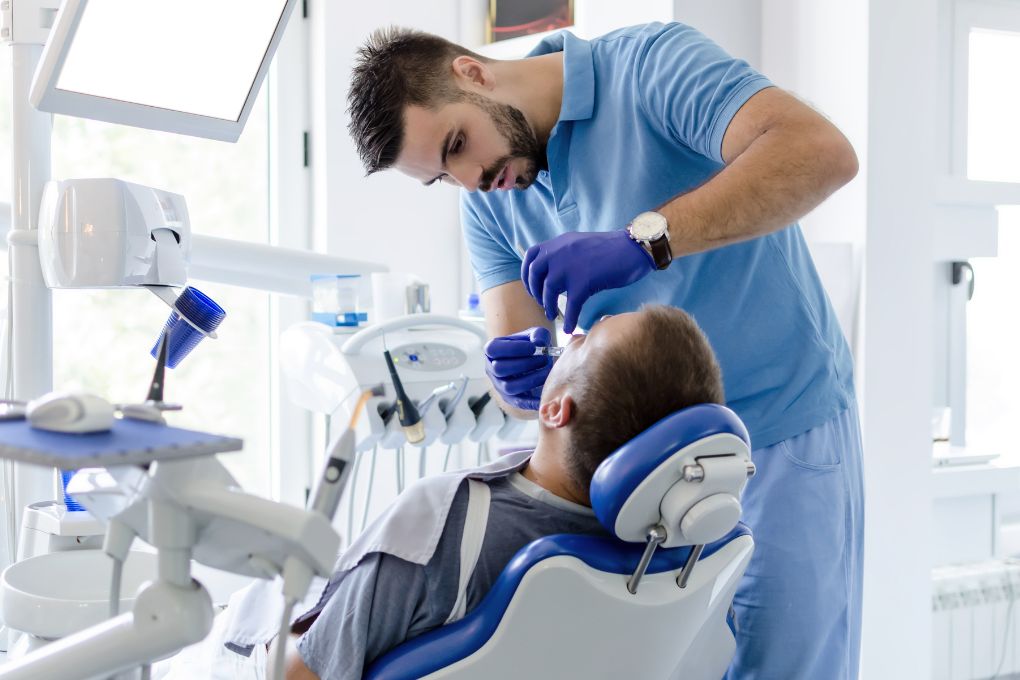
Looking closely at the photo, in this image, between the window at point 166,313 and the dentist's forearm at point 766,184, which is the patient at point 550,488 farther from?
the window at point 166,313

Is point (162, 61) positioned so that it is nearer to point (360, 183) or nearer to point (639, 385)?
point (639, 385)

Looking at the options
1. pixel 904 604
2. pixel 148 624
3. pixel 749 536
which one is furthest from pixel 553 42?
pixel 904 604

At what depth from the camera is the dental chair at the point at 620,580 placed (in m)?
1.02

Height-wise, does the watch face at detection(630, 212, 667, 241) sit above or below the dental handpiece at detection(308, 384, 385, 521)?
above

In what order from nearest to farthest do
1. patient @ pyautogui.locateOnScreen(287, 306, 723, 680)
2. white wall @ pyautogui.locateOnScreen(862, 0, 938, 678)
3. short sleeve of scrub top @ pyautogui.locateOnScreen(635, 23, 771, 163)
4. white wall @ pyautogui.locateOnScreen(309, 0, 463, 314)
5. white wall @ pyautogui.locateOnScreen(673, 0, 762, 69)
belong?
patient @ pyautogui.locateOnScreen(287, 306, 723, 680)
short sleeve of scrub top @ pyautogui.locateOnScreen(635, 23, 771, 163)
white wall @ pyautogui.locateOnScreen(862, 0, 938, 678)
white wall @ pyautogui.locateOnScreen(673, 0, 762, 69)
white wall @ pyautogui.locateOnScreen(309, 0, 463, 314)

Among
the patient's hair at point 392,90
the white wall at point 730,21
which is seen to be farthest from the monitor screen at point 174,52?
the white wall at point 730,21

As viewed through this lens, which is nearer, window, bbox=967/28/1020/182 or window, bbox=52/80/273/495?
window, bbox=52/80/273/495

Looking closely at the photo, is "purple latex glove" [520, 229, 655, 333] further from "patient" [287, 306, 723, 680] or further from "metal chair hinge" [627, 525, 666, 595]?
"metal chair hinge" [627, 525, 666, 595]

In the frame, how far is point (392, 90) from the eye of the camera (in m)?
1.51

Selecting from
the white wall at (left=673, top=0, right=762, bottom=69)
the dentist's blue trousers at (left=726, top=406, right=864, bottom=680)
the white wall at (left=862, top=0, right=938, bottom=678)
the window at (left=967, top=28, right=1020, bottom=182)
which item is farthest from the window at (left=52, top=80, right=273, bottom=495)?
the window at (left=967, top=28, right=1020, bottom=182)

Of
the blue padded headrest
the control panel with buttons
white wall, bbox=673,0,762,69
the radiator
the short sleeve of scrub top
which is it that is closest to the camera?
the blue padded headrest

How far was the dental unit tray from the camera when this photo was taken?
0.65 meters

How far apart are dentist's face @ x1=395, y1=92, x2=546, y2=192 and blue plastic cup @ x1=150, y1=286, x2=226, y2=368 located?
41 cm

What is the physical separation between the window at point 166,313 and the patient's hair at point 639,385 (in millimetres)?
2191
